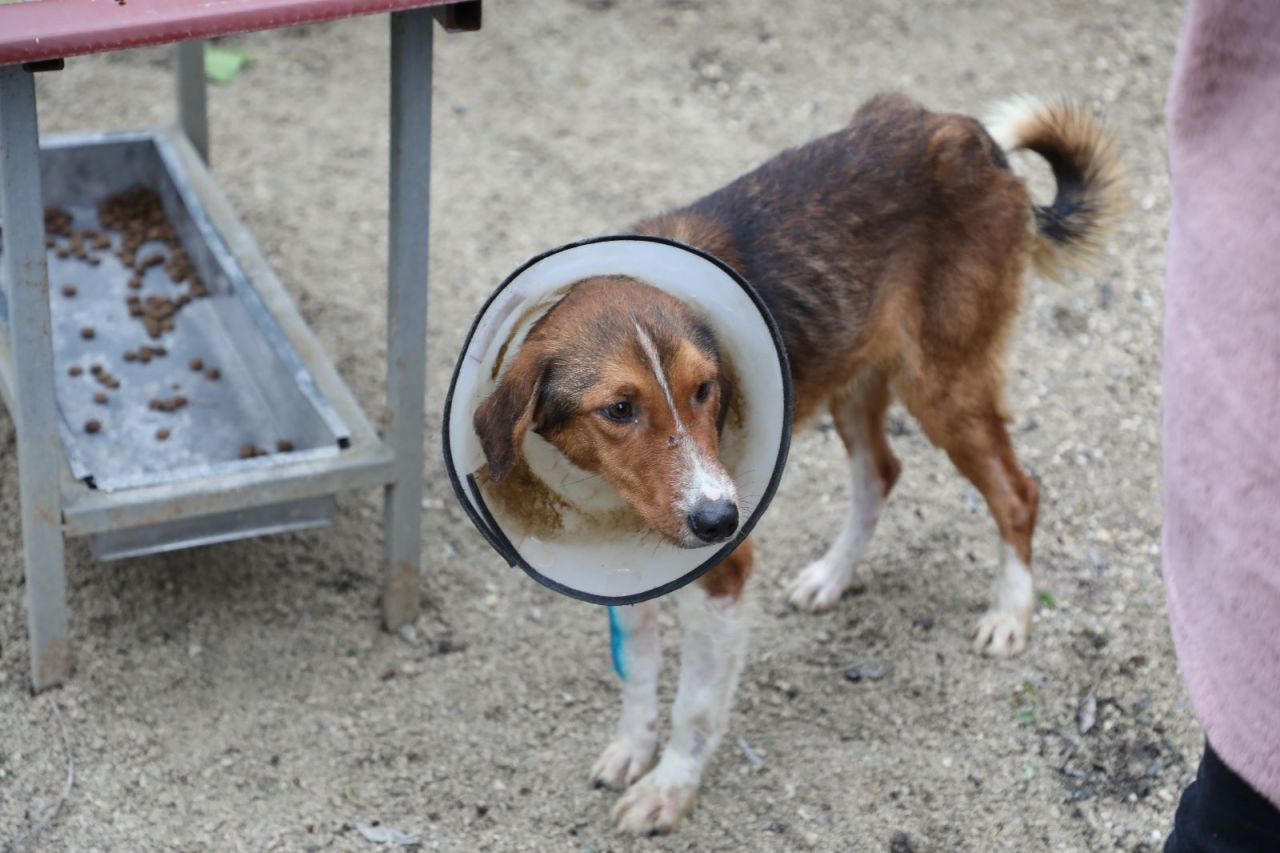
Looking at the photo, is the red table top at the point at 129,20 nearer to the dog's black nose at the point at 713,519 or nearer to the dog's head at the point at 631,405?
the dog's head at the point at 631,405

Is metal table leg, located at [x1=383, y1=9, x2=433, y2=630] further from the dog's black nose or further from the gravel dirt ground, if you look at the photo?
the dog's black nose

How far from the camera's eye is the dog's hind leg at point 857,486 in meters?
4.36

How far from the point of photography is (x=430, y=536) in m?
4.64

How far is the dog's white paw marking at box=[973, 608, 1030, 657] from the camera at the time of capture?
4.21 metres

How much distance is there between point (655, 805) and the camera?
368 cm

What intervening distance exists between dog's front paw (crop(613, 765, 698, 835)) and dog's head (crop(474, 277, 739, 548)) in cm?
100

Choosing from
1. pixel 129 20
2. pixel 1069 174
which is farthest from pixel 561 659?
pixel 129 20

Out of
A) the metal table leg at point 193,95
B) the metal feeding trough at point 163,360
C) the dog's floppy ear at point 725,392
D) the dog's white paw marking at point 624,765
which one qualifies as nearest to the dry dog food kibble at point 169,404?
the metal feeding trough at point 163,360

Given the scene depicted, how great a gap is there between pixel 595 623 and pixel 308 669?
85 cm

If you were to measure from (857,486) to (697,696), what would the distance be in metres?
1.02

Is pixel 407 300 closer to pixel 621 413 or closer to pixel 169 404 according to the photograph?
Result: pixel 621 413

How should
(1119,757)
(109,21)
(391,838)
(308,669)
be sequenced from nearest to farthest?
(109,21)
(391,838)
(1119,757)
(308,669)

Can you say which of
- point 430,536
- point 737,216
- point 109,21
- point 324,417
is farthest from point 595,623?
point 109,21

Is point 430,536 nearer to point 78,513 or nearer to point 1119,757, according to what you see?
point 78,513
